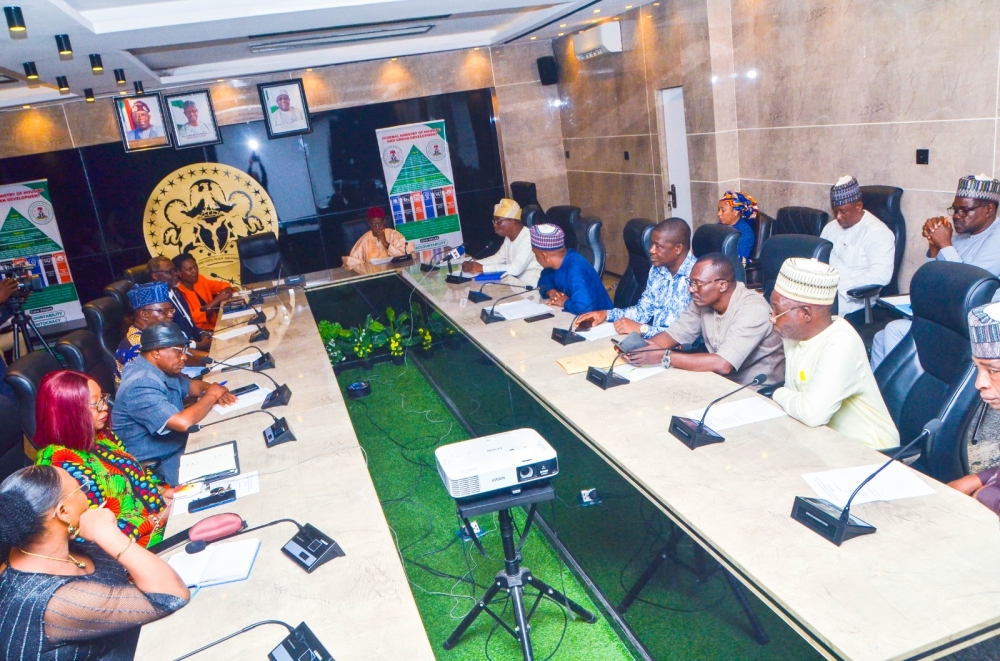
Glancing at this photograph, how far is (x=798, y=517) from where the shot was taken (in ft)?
5.39

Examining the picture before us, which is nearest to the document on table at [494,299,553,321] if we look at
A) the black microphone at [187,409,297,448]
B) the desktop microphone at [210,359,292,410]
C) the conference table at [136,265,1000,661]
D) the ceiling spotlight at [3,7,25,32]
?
the conference table at [136,265,1000,661]

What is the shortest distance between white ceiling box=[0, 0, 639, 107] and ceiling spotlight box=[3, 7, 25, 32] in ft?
0.15

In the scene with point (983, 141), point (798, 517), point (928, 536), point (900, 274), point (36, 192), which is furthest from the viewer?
point (36, 192)

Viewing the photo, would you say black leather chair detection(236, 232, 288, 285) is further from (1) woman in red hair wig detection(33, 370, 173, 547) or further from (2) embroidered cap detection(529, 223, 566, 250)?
(1) woman in red hair wig detection(33, 370, 173, 547)

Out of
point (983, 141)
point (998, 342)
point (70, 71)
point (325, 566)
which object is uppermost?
point (70, 71)

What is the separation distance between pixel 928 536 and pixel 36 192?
27.0ft

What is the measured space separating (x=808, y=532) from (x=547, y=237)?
2624mm

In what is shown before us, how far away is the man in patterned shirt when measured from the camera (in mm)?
3375

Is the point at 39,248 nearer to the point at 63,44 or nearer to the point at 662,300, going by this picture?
the point at 63,44

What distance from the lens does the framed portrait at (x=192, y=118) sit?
702 cm

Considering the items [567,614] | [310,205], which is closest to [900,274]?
[567,614]

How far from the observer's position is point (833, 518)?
1.56 metres

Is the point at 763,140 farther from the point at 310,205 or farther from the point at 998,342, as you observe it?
the point at 310,205

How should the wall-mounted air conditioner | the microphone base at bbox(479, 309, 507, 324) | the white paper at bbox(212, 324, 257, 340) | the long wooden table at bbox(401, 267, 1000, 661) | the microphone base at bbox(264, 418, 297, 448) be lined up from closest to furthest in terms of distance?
the long wooden table at bbox(401, 267, 1000, 661)
the microphone base at bbox(264, 418, 297, 448)
the microphone base at bbox(479, 309, 507, 324)
the white paper at bbox(212, 324, 257, 340)
the wall-mounted air conditioner
